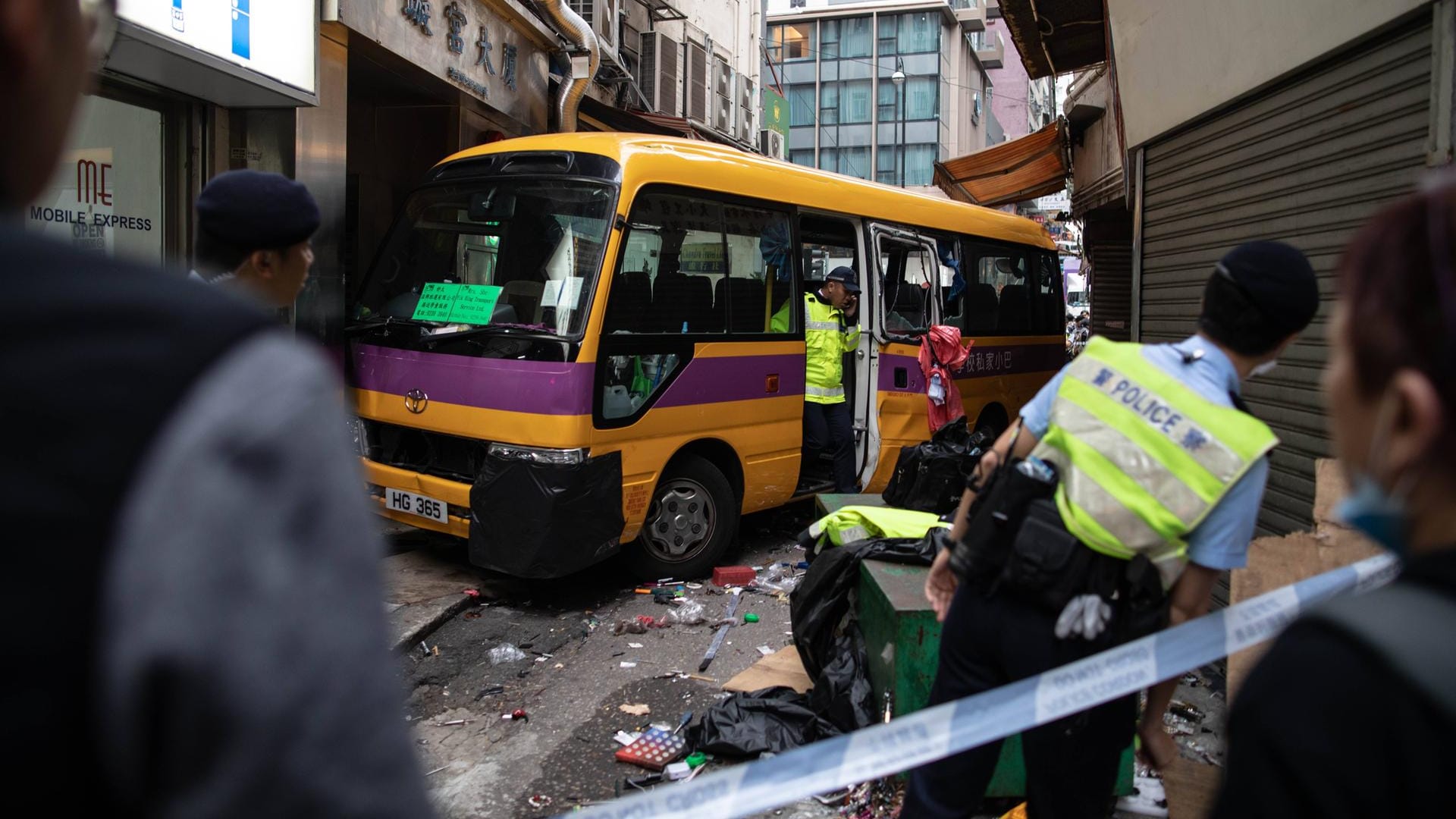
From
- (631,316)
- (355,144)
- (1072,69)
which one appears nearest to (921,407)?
(631,316)

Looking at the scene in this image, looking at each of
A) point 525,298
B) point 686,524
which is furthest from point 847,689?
point 525,298

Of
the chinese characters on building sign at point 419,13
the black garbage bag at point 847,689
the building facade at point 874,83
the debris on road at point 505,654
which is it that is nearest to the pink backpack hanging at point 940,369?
the debris on road at point 505,654

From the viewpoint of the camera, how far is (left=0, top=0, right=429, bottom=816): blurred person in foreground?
2.07ft

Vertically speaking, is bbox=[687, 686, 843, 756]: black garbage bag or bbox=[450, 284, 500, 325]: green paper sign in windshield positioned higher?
bbox=[450, 284, 500, 325]: green paper sign in windshield

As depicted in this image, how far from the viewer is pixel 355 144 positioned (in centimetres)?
1105

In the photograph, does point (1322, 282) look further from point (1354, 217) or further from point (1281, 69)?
point (1281, 69)

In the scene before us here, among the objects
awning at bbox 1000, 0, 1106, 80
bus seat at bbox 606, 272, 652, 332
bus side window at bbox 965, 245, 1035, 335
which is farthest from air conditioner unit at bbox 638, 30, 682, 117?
bus seat at bbox 606, 272, 652, 332

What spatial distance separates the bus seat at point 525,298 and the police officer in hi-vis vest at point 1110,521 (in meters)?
3.78

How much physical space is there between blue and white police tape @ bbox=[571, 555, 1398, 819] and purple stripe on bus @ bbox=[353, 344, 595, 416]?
3.48m

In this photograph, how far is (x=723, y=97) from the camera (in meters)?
18.4

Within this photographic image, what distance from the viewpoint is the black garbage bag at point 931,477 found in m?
5.62

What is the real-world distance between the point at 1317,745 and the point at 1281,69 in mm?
5029

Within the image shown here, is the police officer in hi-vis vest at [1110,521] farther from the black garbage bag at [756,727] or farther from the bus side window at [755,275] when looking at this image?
the bus side window at [755,275]

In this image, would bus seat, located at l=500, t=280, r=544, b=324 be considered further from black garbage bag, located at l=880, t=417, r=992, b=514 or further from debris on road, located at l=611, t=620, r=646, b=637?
black garbage bag, located at l=880, t=417, r=992, b=514
